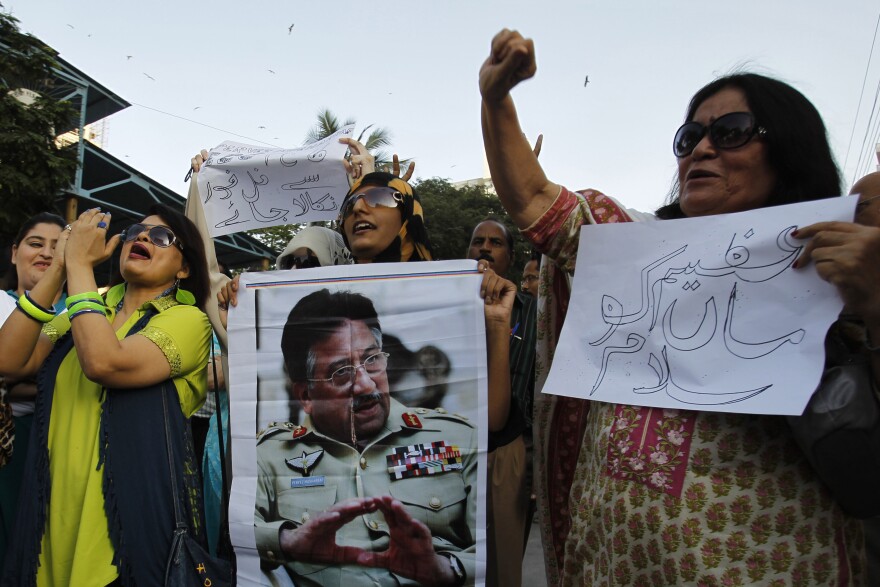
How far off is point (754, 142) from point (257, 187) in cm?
238

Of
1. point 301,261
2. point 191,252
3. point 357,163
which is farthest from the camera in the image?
point 357,163

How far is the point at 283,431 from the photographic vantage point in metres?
1.84

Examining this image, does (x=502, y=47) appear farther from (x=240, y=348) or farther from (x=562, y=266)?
→ (x=240, y=348)

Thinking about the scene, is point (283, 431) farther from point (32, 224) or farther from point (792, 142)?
point (32, 224)

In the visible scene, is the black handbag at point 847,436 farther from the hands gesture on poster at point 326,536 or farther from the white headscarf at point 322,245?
the white headscarf at point 322,245

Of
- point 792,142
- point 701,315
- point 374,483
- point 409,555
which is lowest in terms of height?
point 409,555

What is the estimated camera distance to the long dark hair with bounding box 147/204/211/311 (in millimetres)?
2465

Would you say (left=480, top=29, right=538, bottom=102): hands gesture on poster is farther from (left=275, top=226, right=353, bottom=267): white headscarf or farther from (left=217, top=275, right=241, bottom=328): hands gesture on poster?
(left=275, top=226, right=353, bottom=267): white headscarf

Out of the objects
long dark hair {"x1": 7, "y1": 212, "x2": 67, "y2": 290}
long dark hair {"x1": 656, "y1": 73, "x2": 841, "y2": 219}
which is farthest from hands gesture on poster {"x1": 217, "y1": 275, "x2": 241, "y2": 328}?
long dark hair {"x1": 7, "y1": 212, "x2": 67, "y2": 290}

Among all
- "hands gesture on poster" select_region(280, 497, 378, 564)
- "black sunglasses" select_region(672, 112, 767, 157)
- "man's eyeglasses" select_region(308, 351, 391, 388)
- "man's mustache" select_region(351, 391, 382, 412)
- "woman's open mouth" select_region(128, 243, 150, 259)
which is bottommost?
"hands gesture on poster" select_region(280, 497, 378, 564)

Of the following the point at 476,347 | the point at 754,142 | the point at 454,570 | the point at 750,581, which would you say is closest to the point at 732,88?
the point at 754,142

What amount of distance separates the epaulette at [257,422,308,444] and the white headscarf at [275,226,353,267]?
108 centimetres

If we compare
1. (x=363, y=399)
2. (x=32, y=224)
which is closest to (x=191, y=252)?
(x=363, y=399)

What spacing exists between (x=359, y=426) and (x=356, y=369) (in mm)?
164
